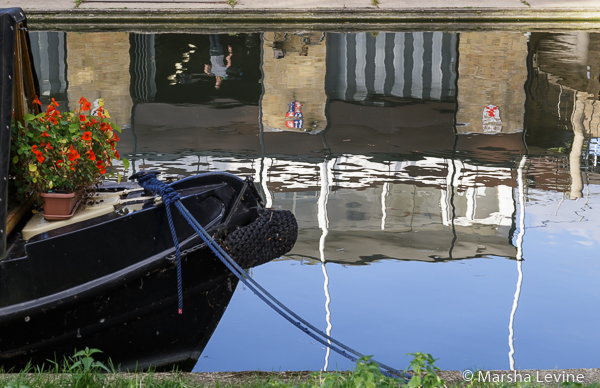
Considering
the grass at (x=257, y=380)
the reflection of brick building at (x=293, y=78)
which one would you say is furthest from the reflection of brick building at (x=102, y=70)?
the grass at (x=257, y=380)

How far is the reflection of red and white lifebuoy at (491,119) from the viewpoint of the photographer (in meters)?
9.60

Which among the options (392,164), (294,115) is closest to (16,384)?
(392,164)

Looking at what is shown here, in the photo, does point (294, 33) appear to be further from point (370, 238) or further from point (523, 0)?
point (370, 238)

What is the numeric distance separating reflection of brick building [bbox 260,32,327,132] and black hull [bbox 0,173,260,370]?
16.9 ft

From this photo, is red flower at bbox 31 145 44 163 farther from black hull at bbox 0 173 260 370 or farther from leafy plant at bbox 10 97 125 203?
black hull at bbox 0 173 260 370

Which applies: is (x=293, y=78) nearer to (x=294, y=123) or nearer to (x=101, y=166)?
(x=294, y=123)

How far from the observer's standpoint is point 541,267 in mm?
5801

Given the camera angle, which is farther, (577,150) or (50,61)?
(50,61)

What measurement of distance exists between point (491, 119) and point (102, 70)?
694cm

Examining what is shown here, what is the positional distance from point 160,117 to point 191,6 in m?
7.03

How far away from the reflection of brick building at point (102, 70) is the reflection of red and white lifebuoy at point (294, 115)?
2.25 meters

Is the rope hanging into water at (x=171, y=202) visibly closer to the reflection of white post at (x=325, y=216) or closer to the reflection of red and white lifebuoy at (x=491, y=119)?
the reflection of white post at (x=325, y=216)

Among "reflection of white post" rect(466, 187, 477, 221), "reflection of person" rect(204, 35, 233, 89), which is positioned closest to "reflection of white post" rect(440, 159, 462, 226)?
"reflection of white post" rect(466, 187, 477, 221)

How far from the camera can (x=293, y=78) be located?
12.2m
